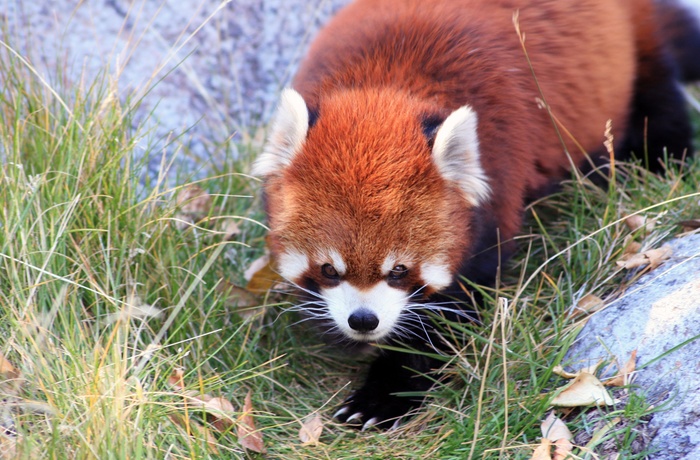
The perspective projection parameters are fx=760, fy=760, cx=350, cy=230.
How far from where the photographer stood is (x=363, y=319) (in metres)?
2.62

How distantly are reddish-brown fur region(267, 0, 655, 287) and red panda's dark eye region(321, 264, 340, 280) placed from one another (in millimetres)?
80

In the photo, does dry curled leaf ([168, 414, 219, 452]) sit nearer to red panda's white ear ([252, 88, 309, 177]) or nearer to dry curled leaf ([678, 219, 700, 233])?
red panda's white ear ([252, 88, 309, 177])

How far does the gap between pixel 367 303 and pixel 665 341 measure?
0.99 meters

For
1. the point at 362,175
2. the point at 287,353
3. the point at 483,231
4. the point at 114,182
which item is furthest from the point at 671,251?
the point at 114,182

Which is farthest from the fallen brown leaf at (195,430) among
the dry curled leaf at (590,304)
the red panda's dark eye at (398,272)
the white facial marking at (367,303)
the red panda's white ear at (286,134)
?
the dry curled leaf at (590,304)

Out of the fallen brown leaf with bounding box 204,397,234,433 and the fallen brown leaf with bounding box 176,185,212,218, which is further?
the fallen brown leaf with bounding box 176,185,212,218

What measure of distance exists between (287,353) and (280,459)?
601 millimetres

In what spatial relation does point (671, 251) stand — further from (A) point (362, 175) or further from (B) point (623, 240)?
(A) point (362, 175)

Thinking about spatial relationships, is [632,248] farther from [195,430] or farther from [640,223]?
[195,430]

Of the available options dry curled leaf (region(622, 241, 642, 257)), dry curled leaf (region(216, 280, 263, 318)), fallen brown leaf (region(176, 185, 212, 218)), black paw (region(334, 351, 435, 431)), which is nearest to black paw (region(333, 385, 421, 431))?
black paw (region(334, 351, 435, 431))

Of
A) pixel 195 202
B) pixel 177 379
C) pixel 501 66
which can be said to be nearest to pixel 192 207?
pixel 195 202

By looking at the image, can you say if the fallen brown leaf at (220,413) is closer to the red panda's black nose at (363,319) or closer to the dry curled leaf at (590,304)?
the red panda's black nose at (363,319)

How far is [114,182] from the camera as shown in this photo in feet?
9.78

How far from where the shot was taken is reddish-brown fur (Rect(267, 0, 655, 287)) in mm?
2559
